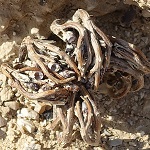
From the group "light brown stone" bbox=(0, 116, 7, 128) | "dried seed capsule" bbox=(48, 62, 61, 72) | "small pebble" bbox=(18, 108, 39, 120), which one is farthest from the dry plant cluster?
"light brown stone" bbox=(0, 116, 7, 128)

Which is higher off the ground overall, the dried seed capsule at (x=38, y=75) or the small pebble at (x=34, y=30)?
the small pebble at (x=34, y=30)

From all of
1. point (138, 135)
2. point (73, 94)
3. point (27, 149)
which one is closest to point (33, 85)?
point (73, 94)

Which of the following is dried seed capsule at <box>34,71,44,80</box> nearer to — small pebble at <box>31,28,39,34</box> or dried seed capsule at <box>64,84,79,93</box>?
dried seed capsule at <box>64,84,79,93</box>

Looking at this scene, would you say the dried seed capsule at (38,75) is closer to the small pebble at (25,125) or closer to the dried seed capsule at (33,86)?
the dried seed capsule at (33,86)

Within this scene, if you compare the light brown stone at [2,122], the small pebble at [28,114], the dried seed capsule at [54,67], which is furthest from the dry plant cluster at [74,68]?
the light brown stone at [2,122]

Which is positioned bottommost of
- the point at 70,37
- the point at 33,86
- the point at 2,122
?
the point at 2,122

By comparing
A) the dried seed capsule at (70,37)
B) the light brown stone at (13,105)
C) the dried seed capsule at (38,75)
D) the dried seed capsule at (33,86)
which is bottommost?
the light brown stone at (13,105)

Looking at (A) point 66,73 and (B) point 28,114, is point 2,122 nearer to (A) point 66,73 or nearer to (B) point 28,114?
(B) point 28,114

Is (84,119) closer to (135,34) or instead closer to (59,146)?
(59,146)

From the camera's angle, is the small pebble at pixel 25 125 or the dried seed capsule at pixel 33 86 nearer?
the dried seed capsule at pixel 33 86

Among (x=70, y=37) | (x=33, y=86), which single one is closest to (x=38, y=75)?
(x=33, y=86)
